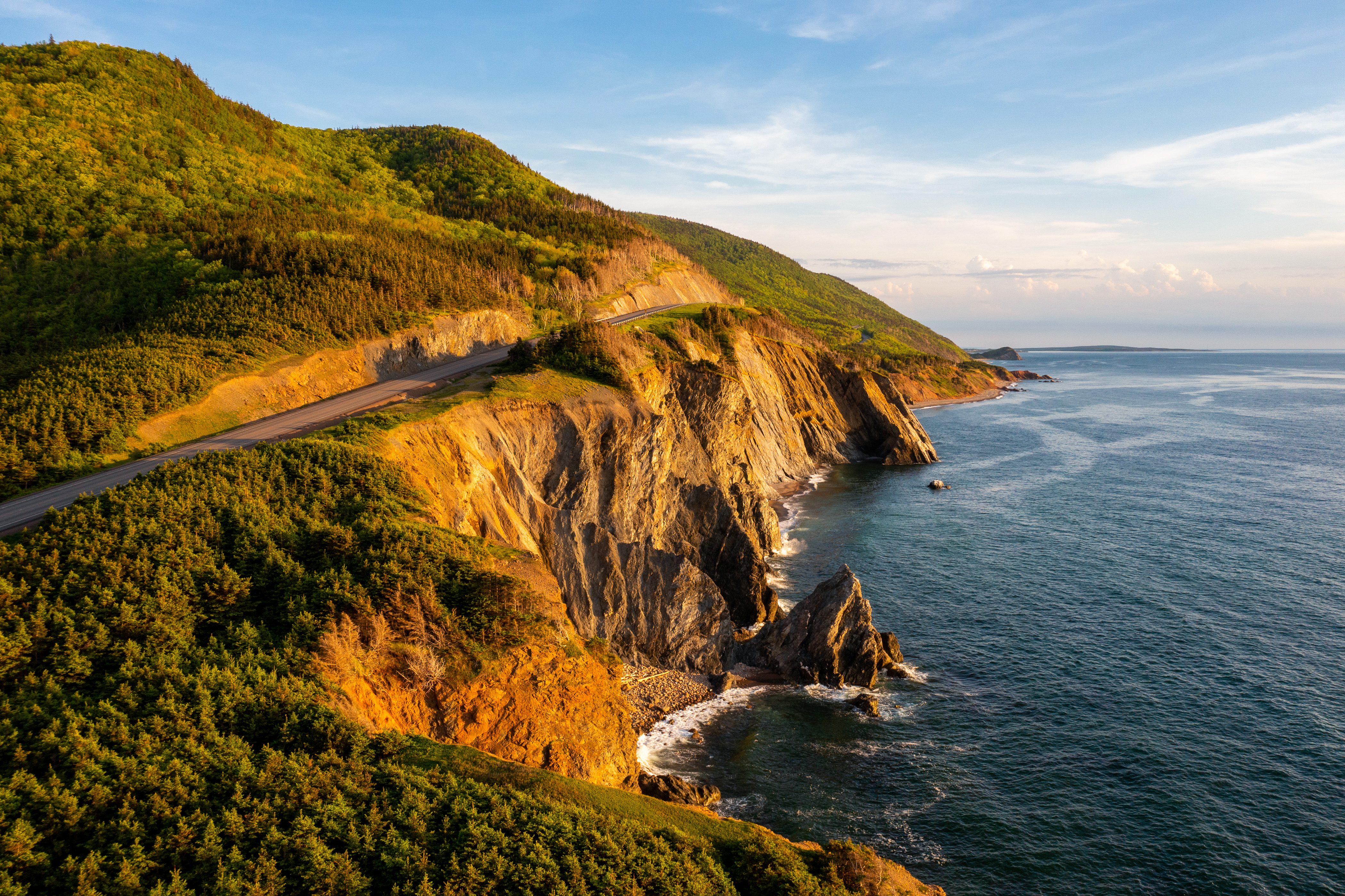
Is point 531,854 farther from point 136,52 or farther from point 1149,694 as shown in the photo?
point 136,52

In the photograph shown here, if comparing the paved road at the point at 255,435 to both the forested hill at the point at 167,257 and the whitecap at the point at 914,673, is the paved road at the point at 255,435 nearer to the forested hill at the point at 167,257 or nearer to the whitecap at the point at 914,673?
the forested hill at the point at 167,257

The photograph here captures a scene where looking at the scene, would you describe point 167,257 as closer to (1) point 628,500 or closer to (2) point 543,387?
(2) point 543,387

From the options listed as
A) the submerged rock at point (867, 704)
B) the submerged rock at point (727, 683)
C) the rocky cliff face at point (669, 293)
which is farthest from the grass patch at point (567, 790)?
the rocky cliff face at point (669, 293)

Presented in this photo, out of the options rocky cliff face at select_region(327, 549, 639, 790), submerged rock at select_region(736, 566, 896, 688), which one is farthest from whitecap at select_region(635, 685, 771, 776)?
rocky cliff face at select_region(327, 549, 639, 790)

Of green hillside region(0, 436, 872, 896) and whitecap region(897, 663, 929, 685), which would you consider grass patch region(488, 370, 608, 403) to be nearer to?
green hillside region(0, 436, 872, 896)

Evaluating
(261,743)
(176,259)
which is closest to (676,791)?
(261,743)

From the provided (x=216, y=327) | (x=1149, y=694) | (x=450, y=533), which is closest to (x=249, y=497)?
(x=450, y=533)
